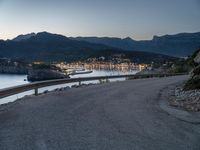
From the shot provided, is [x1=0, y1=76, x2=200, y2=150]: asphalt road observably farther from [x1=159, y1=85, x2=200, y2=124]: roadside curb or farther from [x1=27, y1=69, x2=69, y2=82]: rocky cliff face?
[x1=27, y1=69, x2=69, y2=82]: rocky cliff face

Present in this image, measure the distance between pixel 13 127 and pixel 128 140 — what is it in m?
2.79

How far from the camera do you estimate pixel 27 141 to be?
7.65 metres

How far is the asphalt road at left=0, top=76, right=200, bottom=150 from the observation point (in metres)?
7.41

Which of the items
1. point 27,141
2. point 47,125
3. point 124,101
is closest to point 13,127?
point 47,125

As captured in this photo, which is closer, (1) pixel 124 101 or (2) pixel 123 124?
(2) pixel 123 124

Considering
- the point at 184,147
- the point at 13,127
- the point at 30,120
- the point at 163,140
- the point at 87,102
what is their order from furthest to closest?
1. the point at 87,102
2. the point at 30,120
3. the point at 13,127
4. the point at 163,140
5. the point at 184,147

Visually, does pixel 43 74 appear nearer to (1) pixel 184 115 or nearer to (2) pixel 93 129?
(1) pixel 184 115

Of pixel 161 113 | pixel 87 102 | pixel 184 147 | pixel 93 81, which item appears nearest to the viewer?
pixel 184 147

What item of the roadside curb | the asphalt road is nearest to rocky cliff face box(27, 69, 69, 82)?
the roadside curb

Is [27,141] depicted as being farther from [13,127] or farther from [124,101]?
[124,101]

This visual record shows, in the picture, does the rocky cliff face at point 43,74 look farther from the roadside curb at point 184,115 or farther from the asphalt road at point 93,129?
the asphalt road at point 93,129

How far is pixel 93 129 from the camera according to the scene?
8.91 meters

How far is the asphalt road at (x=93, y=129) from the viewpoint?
24.3 ft

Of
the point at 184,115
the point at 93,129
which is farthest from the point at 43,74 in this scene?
the point at 93,129
